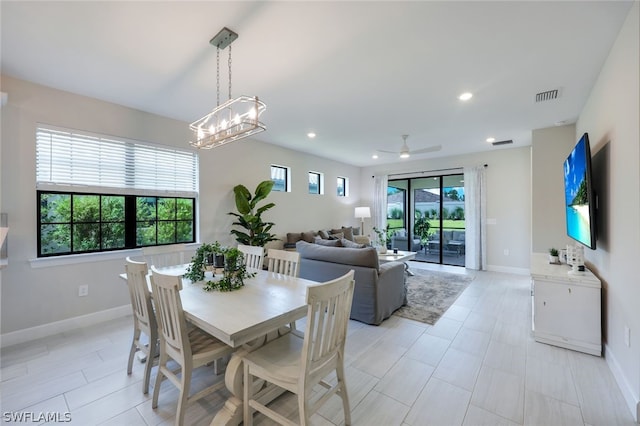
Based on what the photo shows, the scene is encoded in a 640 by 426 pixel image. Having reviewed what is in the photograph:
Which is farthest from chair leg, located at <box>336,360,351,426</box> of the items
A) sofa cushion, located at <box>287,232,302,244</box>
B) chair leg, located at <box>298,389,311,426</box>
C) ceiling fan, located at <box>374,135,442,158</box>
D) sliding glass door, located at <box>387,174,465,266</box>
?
sliding glass door, located at <box>387,174,465,266</box>

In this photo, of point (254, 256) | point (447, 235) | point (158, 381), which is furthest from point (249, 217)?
point (447, 235)

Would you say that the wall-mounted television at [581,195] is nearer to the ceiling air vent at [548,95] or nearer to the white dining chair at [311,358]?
the ceiling air vent at [548,95]

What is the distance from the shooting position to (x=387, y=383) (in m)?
2.14

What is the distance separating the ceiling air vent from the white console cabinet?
6.74 ft

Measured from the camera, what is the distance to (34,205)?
2.91m

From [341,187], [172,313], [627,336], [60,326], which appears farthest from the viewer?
[341,187]

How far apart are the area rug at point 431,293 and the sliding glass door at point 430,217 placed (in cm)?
127

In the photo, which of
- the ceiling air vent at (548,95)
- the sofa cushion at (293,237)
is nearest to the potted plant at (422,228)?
the sofa cushion at (293,237)

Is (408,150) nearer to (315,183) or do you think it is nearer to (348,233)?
(315,183)

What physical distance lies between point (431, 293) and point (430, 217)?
3129 millimetres

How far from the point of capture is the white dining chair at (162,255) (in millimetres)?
2914

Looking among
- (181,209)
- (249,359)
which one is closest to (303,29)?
(249,359)

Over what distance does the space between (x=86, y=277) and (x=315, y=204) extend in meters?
4.44

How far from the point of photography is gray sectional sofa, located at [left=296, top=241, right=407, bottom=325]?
319 cm
